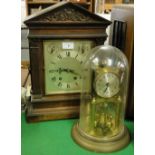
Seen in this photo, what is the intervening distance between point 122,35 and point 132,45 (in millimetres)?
74

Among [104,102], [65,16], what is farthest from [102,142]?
[65,16]

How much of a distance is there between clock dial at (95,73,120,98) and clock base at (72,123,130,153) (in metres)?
0.13

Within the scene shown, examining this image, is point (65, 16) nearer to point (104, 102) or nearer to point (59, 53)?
point (59, 53)

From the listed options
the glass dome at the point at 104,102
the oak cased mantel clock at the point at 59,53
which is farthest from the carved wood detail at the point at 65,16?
the glass dome at the point at 104,102

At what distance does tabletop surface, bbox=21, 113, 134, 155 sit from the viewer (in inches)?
27.0

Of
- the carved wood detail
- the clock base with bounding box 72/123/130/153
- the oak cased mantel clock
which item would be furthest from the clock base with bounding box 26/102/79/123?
the carved wood detail

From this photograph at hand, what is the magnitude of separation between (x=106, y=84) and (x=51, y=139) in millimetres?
242

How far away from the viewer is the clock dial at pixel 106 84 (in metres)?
0.69

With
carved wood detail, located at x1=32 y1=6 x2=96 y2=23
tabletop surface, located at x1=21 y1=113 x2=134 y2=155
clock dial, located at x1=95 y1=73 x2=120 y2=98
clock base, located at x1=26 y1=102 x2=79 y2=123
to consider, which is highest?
carved wood detail, located at x1=32 y1=6 x2=96 y2=23

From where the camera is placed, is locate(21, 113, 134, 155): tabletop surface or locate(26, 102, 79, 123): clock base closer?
locate(21, 113, 134, 155): tabletop surface

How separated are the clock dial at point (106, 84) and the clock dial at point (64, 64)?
142mm

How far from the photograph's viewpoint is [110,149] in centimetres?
69

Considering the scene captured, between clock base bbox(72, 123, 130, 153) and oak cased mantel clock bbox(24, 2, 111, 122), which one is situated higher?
oak cased mantel clock bbox(24, 2, 111, 122)

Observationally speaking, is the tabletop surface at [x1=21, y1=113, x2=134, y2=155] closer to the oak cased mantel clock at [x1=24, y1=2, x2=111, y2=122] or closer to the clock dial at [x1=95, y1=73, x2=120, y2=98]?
the oak cased mantel clock at [x1=24, y1=2, x2=111, y2=122]
